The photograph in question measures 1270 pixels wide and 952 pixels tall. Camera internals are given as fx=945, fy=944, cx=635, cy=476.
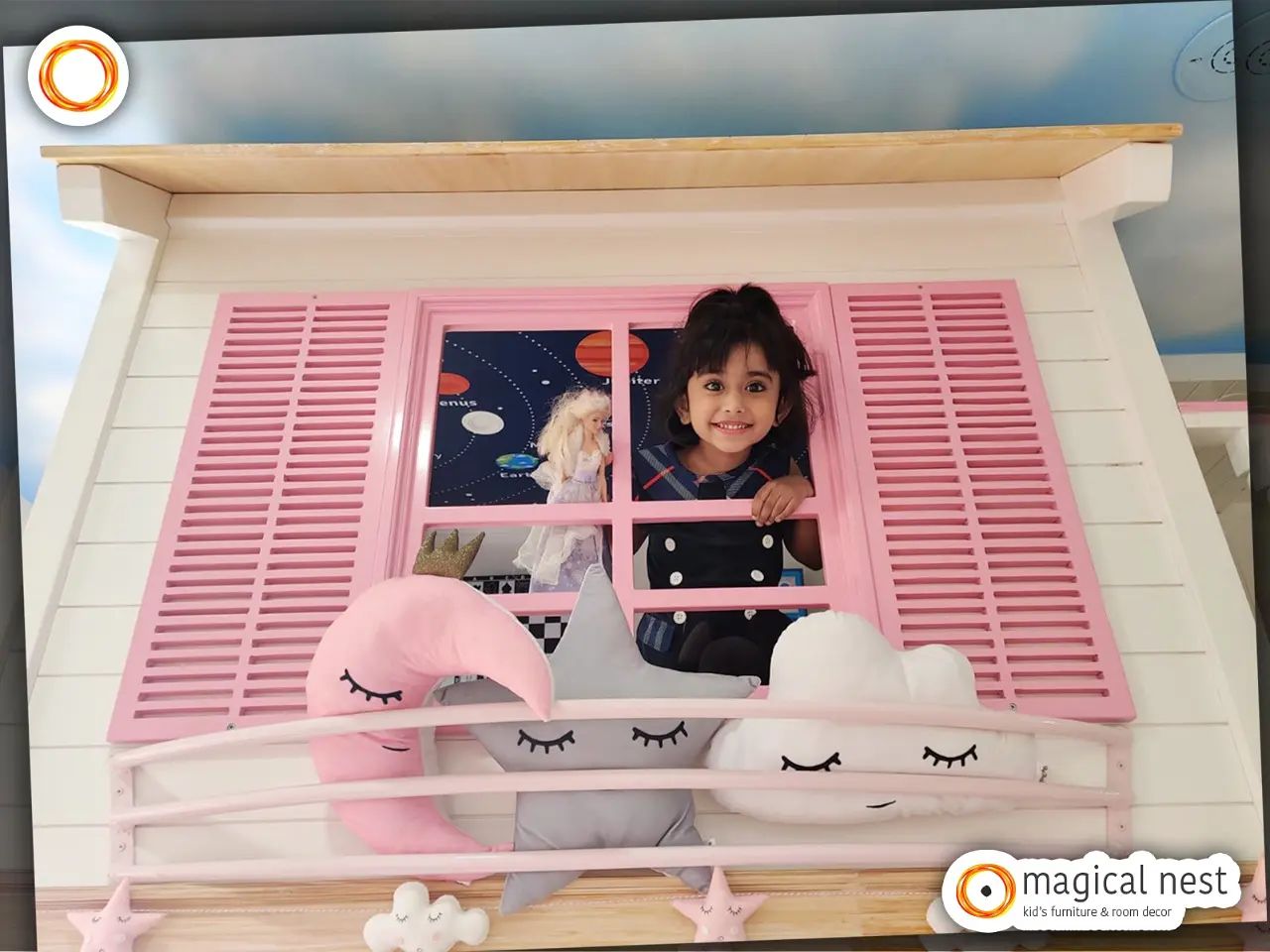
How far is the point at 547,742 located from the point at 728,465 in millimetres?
444

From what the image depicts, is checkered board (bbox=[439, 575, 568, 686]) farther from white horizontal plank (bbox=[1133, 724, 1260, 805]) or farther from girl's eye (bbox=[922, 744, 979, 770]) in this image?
white horizontal plank (bbox=[1133, 724, 1260, 805])

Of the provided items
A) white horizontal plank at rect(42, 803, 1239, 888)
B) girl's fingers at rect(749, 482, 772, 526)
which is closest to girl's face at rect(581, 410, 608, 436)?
girl's fingers at rect(749, 482, 772, 526)

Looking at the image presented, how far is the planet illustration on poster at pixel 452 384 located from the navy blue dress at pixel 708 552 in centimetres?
29

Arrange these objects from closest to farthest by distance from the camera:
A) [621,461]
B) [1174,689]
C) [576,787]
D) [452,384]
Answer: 1. [576,787]
2. [1174,689]
3. [621,461]
4. [452,384]

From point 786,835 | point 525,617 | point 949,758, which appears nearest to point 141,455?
point 525,617

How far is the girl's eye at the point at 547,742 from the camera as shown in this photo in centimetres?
108

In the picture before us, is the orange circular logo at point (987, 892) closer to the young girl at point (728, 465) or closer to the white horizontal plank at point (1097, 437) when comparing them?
the young girl at point (728, 465)

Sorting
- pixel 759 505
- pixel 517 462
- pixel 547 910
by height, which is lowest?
pixel 547 910

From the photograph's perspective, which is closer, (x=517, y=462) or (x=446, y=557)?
(x=446, y=557)

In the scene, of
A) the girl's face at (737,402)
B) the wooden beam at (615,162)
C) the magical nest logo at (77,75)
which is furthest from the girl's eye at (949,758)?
the magical nest logo at (77,75)

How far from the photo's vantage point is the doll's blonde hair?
50.5 inches

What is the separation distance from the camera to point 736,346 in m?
1.27

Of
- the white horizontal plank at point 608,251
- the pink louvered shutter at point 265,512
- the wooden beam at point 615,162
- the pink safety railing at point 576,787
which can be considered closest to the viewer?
the pink safety railing at point 576,787

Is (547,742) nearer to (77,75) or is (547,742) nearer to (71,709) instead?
(71,709)
